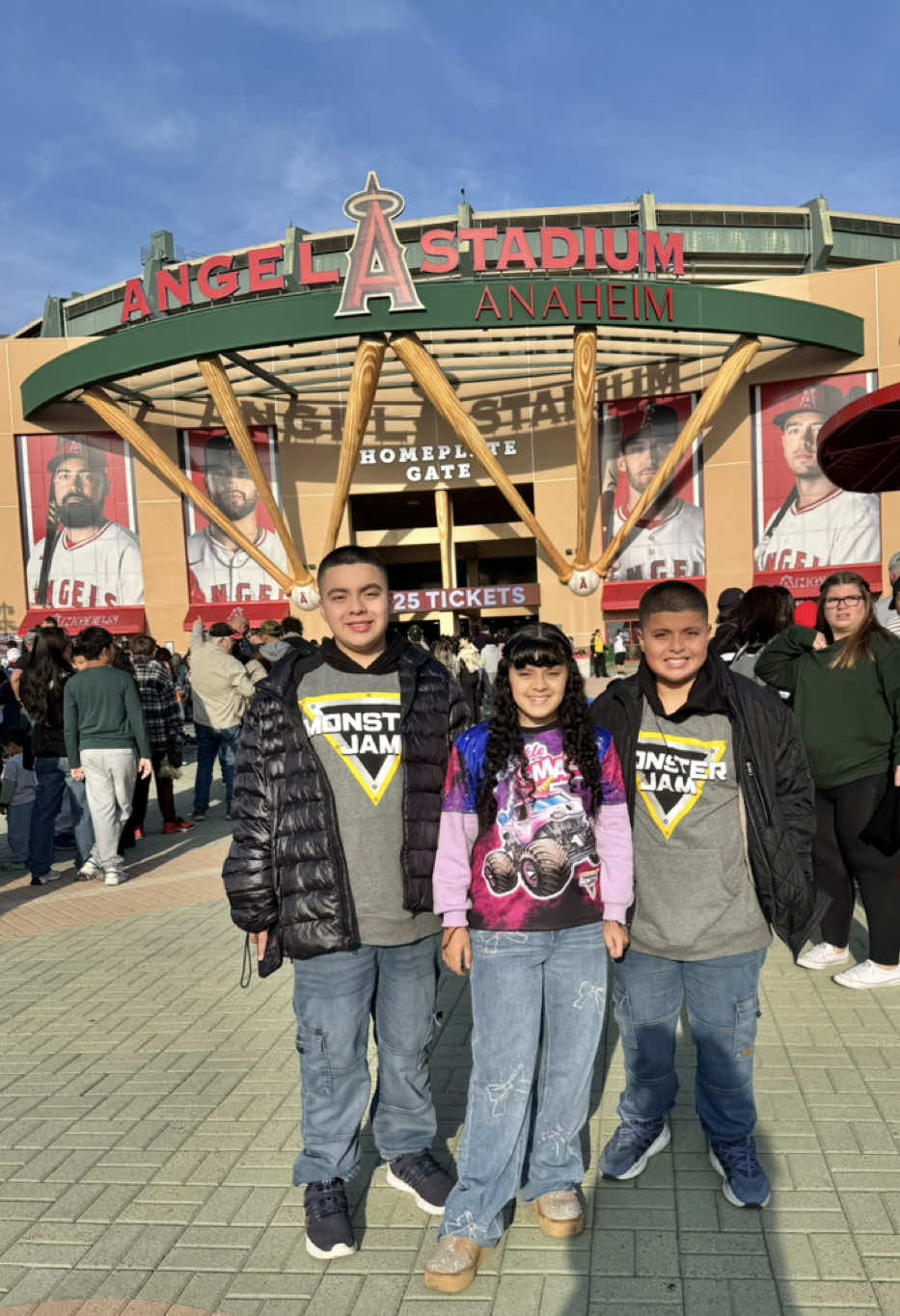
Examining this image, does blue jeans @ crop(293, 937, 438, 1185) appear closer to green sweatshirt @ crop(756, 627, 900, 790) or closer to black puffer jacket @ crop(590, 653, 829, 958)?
black puffer jacket @ crop(590, 653, 829, 958)

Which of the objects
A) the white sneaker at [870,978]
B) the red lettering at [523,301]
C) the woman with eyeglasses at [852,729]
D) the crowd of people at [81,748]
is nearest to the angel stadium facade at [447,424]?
the red lettering at [523,301]

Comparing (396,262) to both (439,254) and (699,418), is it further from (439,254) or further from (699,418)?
(699,418)

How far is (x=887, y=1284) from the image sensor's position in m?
2.35

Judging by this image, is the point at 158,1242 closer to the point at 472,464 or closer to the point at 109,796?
the point at 109,796

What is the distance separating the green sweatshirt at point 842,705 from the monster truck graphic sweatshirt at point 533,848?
6.93 feet

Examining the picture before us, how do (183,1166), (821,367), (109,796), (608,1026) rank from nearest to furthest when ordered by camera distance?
(183,1166)
(608,1026)
(109,796)
(821,367)

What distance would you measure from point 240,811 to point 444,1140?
1.50 metres

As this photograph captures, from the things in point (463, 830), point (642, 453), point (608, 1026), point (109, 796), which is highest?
point (642, 453)

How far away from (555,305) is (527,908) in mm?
22206

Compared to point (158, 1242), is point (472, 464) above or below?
above

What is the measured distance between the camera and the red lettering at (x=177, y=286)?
82.8 ft

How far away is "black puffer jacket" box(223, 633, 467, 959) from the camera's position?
8.58 feet

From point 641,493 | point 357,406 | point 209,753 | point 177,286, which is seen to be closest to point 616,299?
point 357,406

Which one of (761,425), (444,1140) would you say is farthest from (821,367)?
(444,1140)
